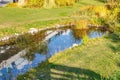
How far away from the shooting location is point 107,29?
1233 inches

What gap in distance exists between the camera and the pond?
18.2 meters

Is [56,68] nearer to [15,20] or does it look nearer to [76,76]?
[76,76]

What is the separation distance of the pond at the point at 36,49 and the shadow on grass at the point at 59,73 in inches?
31.8

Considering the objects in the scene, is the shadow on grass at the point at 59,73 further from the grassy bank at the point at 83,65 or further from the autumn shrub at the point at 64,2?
the autumn shrub at the point at 64,2

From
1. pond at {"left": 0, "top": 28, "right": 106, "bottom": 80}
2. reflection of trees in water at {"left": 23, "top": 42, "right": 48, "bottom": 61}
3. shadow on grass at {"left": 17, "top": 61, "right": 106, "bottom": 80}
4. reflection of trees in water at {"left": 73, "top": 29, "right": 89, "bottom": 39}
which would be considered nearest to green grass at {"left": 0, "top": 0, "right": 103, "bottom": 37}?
pond at {"left": 0, "top": 28, "right": 106, "bottom": 80}

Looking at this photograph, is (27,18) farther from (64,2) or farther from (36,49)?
(64,2)

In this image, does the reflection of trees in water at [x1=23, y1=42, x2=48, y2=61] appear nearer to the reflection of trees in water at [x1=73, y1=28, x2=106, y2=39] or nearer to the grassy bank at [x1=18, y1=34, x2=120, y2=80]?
the grassy bank at [x1=18, y1=34, x2=120, y2=80]

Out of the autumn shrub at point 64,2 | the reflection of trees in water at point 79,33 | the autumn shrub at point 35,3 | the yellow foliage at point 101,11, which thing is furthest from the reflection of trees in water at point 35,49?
the autumn shrub at point 64,2

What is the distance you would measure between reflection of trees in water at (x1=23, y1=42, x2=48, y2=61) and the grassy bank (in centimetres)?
194

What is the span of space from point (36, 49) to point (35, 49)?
0.20 feet

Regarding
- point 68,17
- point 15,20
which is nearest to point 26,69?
point 15,20

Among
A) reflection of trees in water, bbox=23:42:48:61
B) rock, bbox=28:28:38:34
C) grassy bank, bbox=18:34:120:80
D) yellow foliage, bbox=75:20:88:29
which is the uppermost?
grassy bank, bbox=18:34:120:80

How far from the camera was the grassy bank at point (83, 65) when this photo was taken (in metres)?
15.8

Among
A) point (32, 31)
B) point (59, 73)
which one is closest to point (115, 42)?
point (59, 73)
